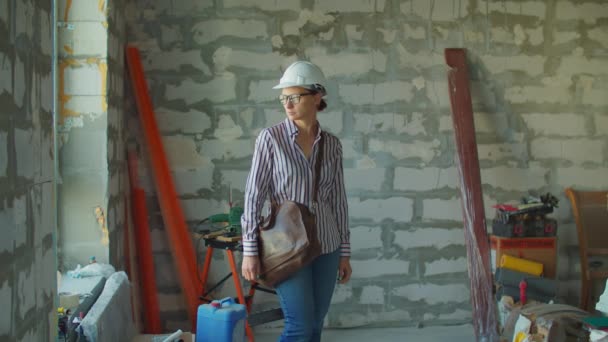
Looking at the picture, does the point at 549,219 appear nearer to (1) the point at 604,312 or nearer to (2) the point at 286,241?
(1) the point at 604,312

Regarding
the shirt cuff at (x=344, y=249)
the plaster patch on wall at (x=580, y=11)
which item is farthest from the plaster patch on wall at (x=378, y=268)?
the plaster patch on wall at (x=580, y=11)

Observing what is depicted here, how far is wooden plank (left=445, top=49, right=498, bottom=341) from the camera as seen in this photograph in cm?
363

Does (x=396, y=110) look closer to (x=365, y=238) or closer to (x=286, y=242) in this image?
(x=365, y=238)

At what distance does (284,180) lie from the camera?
244 centimetres

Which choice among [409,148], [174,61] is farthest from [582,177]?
[174,61]

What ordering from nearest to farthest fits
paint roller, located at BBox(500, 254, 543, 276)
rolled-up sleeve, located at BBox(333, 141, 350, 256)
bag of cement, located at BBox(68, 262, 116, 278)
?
rolled-up sleeve, located at BBox(333, 141, 350, 256)
bag of cement, located at BBox(68, 262, 116, 278)
paint roller, located at BBox(500, 254, 543, 276)

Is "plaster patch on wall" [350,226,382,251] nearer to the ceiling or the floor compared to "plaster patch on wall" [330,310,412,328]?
nearer to the ceiling

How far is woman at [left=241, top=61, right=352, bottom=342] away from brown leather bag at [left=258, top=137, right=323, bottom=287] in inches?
1.3

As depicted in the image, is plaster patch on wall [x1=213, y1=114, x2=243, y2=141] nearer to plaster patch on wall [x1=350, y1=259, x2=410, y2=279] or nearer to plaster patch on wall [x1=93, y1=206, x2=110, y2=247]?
plaster patch on wall [x1=93, y1=206, x2=110, y2=247]

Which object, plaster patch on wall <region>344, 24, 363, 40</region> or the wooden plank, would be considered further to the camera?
plaster patch on wall <region>344, 24, 363, 40</region>

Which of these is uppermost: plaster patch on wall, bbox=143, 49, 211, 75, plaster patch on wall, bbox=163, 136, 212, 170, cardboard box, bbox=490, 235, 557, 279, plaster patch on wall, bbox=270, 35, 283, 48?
plaster patch on wall, bbox=270, 35, 283, 48

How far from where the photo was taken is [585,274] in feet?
12.6

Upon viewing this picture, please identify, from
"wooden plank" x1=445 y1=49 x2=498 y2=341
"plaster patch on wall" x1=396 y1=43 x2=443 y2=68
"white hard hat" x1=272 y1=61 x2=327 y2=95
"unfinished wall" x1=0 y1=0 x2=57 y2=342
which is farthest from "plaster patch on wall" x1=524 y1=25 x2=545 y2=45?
"unfinished wall" x1=0 y1=0 x2=57 y2=342

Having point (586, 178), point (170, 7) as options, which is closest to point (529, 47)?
point (586, 178)
